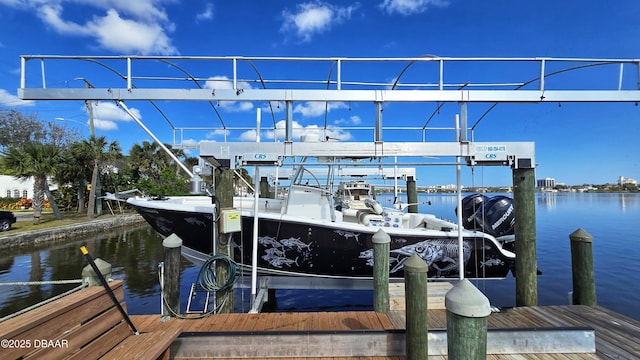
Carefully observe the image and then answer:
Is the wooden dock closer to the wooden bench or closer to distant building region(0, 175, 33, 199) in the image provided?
the wooden bench

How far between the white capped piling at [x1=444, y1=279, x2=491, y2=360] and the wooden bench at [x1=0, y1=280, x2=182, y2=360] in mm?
2537

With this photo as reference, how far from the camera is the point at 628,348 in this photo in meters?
3.70

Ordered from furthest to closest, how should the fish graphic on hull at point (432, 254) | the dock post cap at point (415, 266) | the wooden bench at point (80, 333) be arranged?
the fish graphic on hull at point (432, 254), the dock post cap at point (415, 266), the wooden bench at point (80, 333)

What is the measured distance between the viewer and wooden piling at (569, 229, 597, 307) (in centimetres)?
507

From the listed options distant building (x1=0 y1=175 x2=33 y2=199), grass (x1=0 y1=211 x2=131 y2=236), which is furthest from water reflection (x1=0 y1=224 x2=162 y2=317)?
distant building (x1=0 y1=175 x2=33 y2=199)

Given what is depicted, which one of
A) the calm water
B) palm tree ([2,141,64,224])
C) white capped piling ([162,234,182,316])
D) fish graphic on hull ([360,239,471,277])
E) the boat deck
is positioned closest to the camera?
the boat deck

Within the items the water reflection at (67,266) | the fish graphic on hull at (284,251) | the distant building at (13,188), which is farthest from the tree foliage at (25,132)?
the fish graphic on hull at (284,251)

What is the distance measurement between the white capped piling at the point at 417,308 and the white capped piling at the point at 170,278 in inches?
124

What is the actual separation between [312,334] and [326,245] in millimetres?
3492

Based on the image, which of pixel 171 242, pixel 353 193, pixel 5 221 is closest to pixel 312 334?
pixel 171 242

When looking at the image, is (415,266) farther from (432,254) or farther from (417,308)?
(432,254)

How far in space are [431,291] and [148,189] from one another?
2666 centimetres

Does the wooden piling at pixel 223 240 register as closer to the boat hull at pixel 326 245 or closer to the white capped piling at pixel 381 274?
the boat hull at pixel 326 245

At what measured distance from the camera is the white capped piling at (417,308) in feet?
10.3
